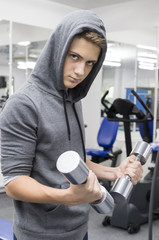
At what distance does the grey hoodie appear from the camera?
2.86 ft

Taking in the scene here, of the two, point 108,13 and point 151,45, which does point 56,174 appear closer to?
point 151,45

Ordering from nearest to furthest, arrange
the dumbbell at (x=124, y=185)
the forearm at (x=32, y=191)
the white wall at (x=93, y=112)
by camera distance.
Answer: the forearm at (x=32, y=191), the dumbbell at (x=124, y=185), the white wall at (x=93, y=112)

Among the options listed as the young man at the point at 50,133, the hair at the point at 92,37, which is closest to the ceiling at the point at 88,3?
the young man at the point at 50,133

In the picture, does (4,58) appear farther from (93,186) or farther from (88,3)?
(93,186)

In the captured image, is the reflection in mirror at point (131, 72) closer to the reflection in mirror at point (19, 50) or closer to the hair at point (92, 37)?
the reflection in mirror at point (19, 50)

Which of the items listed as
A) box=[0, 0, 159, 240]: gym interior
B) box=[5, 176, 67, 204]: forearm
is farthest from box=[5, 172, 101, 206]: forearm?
box=[0, 0, 159, 240]: gym interior

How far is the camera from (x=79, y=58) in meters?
0.94

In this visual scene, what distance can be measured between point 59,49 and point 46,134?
25 cm

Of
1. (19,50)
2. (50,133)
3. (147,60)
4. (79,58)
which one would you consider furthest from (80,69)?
(147,60)

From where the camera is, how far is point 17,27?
5.04 m

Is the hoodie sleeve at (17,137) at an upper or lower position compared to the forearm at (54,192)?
upper

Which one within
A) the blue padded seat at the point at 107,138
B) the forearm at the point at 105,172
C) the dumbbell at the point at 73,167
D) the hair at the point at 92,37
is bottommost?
the blue padded seat at the point at 107,138

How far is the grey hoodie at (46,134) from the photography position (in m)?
Result: 0.87

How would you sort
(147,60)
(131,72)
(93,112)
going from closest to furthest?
(147,60) < (131,72) < (93,112)
